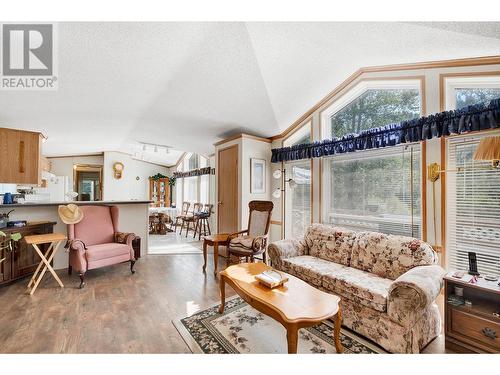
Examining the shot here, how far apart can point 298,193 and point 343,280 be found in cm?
222

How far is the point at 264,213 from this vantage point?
12.8ft

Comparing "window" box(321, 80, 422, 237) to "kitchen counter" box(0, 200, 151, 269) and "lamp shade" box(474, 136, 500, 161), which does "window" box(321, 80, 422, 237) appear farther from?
"kitchen counter" box(0, 200, 151, 269)

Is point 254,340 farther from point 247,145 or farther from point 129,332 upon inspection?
point 247,145

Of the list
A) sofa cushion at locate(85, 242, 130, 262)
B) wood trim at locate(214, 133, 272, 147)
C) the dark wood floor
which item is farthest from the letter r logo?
wood trim at locate(214, 133, 272, 147)

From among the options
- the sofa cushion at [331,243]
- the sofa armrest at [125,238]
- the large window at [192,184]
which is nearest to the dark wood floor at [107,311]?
the sofa armrest at [125,238]

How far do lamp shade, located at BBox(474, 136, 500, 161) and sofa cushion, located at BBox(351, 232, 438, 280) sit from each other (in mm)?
952

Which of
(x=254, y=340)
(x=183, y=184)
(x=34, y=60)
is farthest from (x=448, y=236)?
(x=183, y=184)

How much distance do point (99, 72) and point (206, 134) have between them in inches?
96.3

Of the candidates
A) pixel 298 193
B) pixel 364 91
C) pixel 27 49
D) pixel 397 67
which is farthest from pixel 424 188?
pixel 27 49

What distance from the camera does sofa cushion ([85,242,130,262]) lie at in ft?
10.4

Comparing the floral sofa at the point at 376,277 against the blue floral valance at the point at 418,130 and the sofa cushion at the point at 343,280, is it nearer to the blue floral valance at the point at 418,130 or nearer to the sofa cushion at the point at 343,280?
the sofa cushion at the point at 343,280

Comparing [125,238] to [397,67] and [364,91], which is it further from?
[397,67]

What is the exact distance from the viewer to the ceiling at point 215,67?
7.26ft

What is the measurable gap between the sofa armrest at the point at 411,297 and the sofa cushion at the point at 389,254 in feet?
1.21
